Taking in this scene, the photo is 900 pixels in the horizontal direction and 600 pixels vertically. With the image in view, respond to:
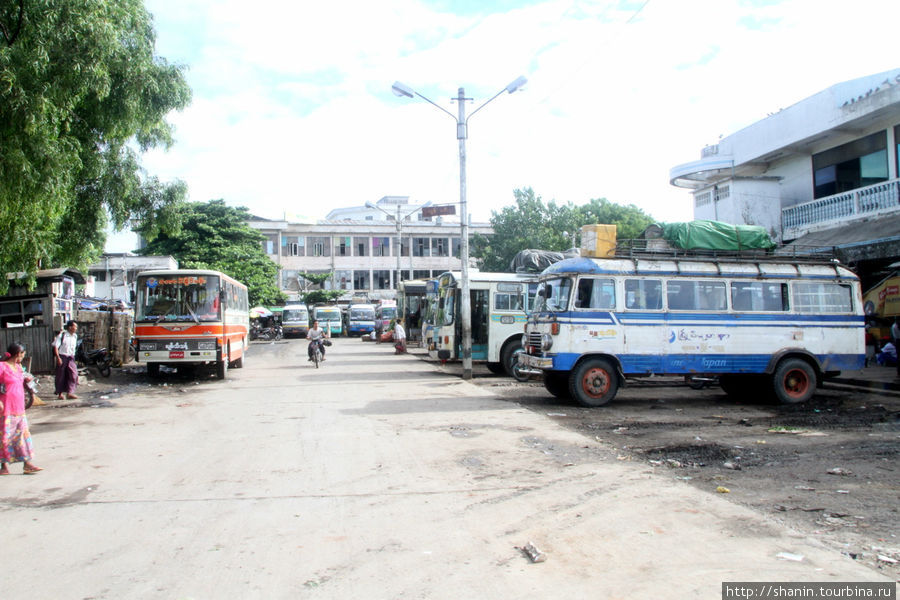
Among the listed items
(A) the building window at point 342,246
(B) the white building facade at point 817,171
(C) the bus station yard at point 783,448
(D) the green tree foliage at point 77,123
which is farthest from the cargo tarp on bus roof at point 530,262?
(A) the building window at point 342,246

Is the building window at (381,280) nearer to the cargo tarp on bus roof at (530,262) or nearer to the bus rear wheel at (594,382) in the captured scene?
the cargo tarp on bus roof at (530,262)

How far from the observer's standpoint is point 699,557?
4.54 meters

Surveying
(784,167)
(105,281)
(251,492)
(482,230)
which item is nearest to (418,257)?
(482,230)

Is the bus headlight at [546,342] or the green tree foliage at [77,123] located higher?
the green tree foliage at [77,123]

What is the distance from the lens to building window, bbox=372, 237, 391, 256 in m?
64.6

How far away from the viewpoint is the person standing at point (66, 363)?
14148 mm

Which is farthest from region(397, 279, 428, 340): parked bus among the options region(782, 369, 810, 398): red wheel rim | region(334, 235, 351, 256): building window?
region(334, 235, 351, 256): building window

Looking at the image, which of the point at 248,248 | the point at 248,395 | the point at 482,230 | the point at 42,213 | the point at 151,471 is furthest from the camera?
the point at 482,230

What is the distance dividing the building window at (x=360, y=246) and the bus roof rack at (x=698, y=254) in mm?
52386

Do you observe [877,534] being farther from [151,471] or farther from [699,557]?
[151,471]

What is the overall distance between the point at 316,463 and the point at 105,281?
3862cm

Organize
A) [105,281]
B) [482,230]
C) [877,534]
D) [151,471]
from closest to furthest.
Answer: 1. [877,534]
2. [151,471]
3. [105,281]
4. [482,230]

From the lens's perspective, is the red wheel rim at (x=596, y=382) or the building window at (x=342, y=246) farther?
the building window at (x=342, y=246)

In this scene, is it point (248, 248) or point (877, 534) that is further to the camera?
point (248, 248)
